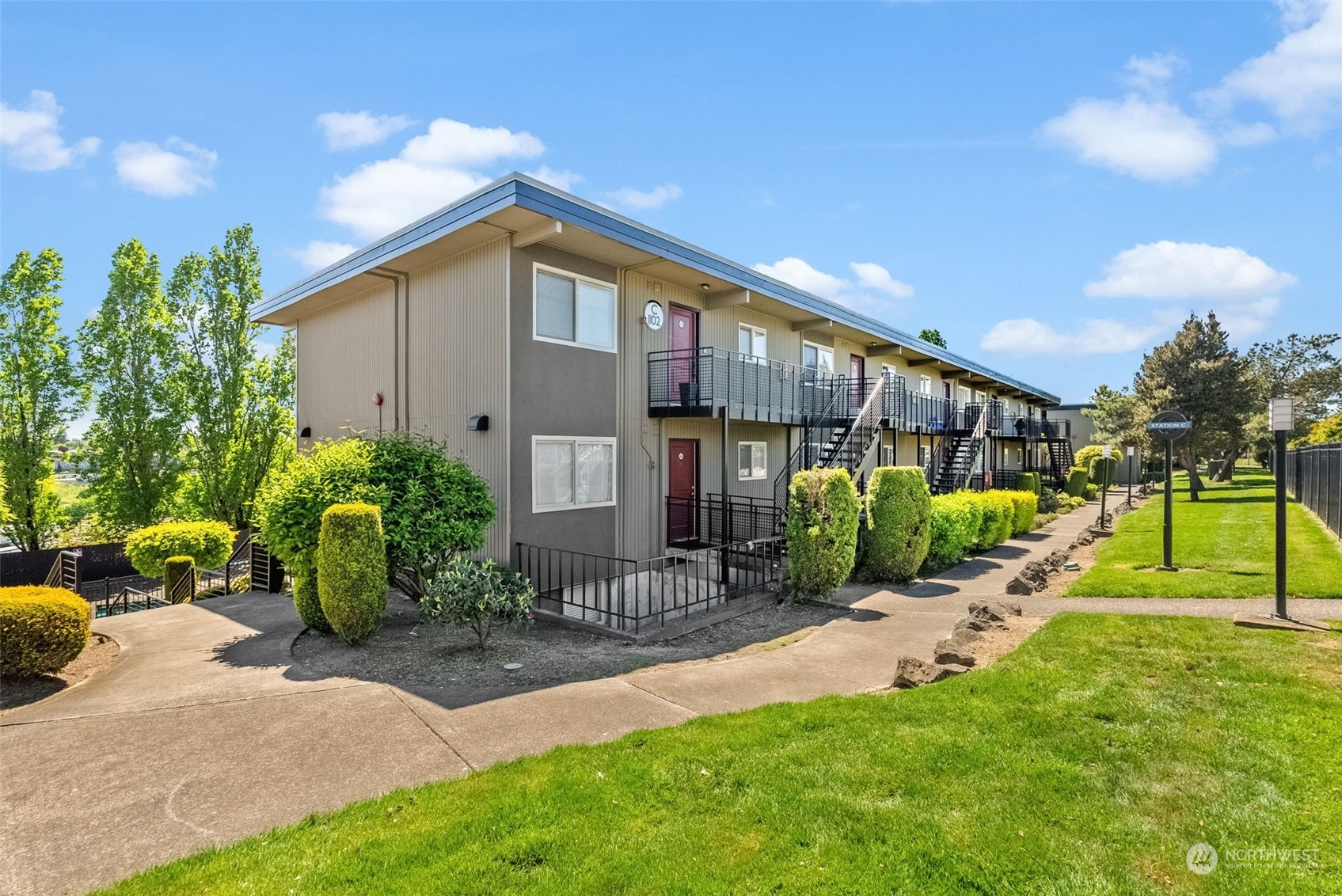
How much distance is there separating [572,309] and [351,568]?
577cm

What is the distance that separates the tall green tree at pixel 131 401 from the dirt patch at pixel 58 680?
13062 mm

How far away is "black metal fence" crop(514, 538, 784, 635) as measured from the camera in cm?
933

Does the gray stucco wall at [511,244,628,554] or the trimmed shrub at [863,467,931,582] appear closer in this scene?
the gray stucco wall at [511,244,628,554]

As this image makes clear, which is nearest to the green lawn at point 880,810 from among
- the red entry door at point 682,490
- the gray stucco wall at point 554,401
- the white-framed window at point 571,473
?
the gray stucco wall at point 554,401

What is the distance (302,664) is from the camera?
7.37m

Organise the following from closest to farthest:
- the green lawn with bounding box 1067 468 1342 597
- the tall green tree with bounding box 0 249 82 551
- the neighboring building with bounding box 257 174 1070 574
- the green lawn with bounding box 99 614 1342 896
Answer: the green lawn with bounding box 99 614 1342 896 → the green lawn with bounding box 1067 468 1342 597 → the neighboring building with bounding box 257 174 1070 574 → the tall green tree with bounding box 0 249 82 551

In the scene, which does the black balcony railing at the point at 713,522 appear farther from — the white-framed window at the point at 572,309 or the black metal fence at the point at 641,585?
the white-framed window at the point at 572,309

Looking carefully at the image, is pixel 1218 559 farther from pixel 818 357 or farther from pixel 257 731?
pixel 257 731

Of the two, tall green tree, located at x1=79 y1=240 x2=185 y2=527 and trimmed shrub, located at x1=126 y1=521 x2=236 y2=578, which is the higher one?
tall green tree, located at x1=79 y1=240 x2=185 y2=527

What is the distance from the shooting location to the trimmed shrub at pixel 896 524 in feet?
39.9

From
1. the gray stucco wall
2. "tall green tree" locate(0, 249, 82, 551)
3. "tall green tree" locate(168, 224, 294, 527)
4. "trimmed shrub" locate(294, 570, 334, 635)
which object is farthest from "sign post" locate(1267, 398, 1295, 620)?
"tall green tree" locate(0, 249, 82, 551)

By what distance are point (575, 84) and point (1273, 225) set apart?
11.5 m

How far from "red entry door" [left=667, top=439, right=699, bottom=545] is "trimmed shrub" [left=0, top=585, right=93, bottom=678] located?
29.6 feet

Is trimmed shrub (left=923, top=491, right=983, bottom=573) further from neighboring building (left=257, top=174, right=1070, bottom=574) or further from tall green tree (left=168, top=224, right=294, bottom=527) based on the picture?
tall green tree (left=168, top=224, right=294, bottom=527)
